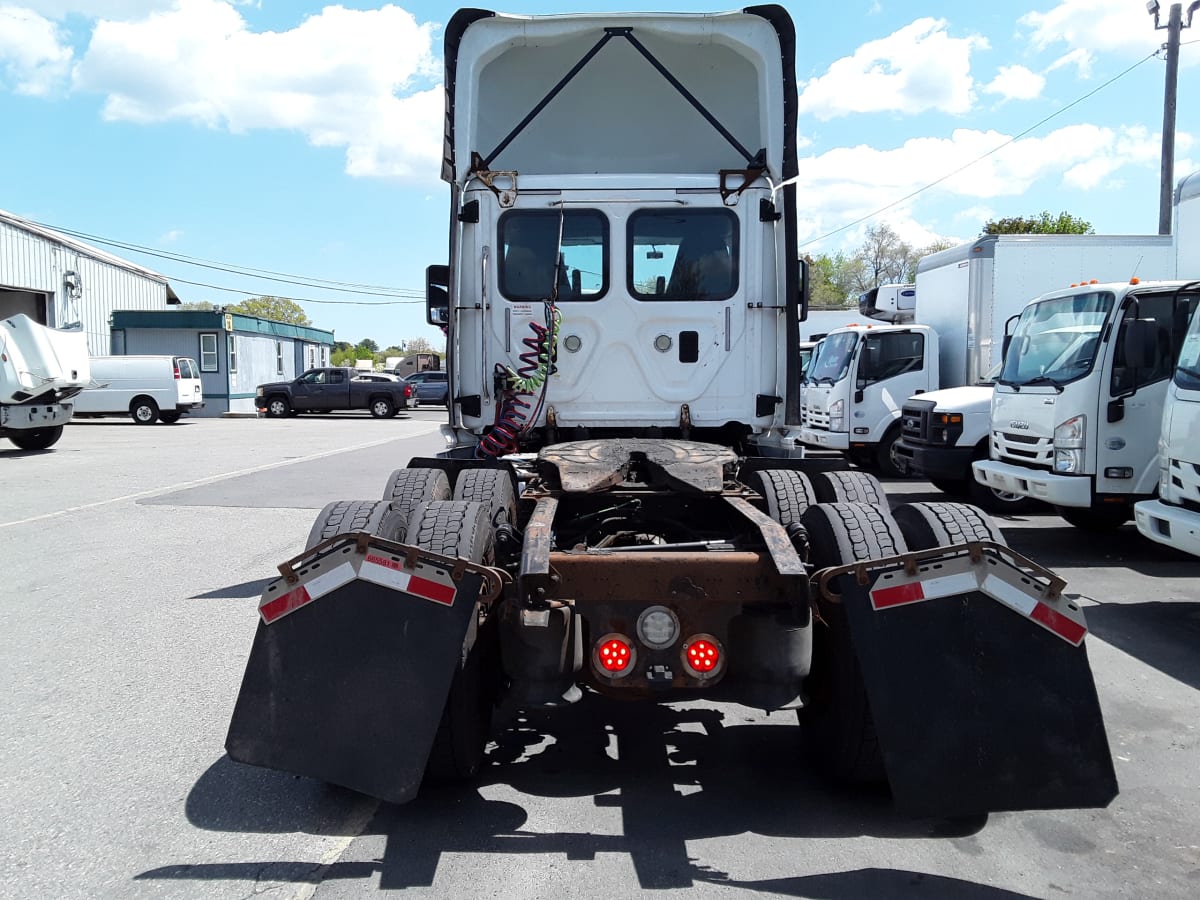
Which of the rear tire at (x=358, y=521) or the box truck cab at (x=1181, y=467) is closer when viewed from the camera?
the rear tire at (x=358, y=521)

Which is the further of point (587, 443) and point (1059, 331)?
point (1059, 331)

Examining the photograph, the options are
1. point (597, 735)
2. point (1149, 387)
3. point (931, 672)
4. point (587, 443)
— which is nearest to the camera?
point (931, 672)

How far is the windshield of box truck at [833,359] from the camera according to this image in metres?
15.2

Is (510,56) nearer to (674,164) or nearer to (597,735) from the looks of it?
(674,164)

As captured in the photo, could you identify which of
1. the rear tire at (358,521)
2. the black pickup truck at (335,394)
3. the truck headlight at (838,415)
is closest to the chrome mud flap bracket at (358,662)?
the rear tire at (358,521)

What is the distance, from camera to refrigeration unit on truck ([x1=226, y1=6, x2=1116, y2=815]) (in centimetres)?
322

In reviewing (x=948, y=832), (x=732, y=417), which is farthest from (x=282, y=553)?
(x=948, y=832)

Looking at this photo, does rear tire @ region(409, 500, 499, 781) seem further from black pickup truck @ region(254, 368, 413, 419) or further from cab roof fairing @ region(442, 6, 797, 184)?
black pickup truck @ region(254, 368, 413, 419)

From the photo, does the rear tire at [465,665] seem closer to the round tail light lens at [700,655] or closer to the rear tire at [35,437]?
the round tail light lens at [700,655]

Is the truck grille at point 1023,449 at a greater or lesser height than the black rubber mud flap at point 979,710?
greater

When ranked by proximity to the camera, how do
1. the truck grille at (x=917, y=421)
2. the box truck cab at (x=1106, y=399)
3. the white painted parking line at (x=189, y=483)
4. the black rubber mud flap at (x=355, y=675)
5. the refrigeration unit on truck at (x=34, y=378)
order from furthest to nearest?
the refrigeration unit on truck at (x=34, y=378) < the truck grille at (x=917, y=421) < the white painted parking line at (x=189, y=483) < the box truck cab at (x=1106, y=399) < the black rubber mud flap at (x=355, y=675)

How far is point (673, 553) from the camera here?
3.61 meters

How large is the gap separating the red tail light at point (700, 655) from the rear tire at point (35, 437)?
1819 cm

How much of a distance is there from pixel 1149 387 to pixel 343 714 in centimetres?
782
